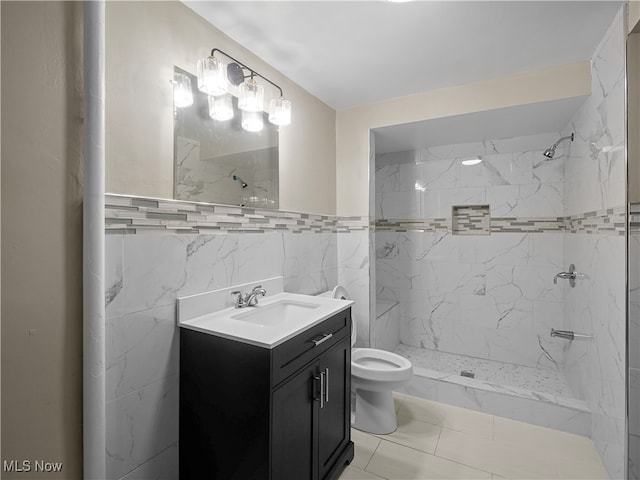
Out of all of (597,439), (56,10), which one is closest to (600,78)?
(597,439)

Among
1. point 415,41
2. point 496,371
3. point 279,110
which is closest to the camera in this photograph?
point 415,41

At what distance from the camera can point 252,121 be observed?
1.83 meters

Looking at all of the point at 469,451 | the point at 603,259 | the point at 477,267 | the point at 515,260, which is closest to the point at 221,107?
the point at 603,259

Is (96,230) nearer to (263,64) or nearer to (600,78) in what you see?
(263,64)

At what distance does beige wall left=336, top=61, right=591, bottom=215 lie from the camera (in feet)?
6.66

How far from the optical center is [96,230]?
110cm

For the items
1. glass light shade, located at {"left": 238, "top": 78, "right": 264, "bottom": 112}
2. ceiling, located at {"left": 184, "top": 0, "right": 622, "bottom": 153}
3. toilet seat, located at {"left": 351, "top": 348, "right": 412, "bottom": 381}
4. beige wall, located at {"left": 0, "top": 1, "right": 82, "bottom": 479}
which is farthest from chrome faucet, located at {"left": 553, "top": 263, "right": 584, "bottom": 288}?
beige wall, located at {"left": 0, "top": 1, "right": 82, "bottom": 479}

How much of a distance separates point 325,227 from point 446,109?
126 cm

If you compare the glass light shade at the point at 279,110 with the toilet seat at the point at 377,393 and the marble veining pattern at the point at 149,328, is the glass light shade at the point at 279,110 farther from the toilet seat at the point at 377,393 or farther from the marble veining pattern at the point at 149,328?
the toilet seat at the point at 377,393

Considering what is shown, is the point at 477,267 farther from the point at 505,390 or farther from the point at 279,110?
the point at 279,110

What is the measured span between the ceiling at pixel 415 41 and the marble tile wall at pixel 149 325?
3.41ft

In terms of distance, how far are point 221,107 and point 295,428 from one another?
60.4 inches


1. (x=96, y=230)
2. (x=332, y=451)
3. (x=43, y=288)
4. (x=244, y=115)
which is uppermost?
(x=244, y=115)

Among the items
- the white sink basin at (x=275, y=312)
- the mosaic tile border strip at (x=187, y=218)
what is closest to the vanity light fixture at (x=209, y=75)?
the mosaic tile border strip at (x=187, y=218)
